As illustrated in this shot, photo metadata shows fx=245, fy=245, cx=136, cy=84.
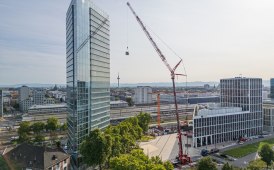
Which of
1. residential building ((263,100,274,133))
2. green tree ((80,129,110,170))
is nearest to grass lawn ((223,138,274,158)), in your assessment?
residential building ((263,100,274,133))

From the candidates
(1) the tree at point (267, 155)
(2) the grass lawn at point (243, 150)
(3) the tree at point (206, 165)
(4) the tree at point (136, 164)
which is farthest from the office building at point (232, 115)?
(4) the tree at point (136, 164)

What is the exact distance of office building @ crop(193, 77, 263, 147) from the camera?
85450 mm

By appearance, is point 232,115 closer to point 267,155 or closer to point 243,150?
point 243,150

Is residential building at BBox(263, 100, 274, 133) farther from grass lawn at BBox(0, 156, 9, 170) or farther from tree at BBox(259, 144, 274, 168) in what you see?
grass lawn at BBox(0, 156, 9, 170)

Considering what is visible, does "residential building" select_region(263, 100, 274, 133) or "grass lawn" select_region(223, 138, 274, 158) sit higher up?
"residential building" select_region(263, 100, 274, 133)

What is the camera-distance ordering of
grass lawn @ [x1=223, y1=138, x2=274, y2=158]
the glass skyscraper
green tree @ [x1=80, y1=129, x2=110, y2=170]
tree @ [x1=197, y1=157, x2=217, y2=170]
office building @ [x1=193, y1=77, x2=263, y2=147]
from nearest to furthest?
tree @ [x1=197, y1=157, x2=217, y2=170] → green tree @ [x1=80, y1=129, x2=110, y2=170] → the glass skyscraper → grass lawn @ [x1=223, y1=138, x2=274, y2=158] → office building @ [x1=193, y1=77, x2=263, y2=147]

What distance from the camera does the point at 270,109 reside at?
105 meters

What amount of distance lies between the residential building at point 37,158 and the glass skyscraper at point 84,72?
8544mm

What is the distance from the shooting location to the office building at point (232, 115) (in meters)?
85.4

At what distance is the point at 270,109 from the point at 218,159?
165ft

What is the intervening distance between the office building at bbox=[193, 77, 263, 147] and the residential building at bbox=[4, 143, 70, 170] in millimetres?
46080

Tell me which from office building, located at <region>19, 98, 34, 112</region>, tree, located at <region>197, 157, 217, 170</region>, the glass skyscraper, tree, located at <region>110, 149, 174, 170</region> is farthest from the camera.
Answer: office building, located at <region>19, 98, 34, 112</region>

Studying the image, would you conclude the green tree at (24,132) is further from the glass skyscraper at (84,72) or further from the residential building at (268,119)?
the residential building at (268,119)

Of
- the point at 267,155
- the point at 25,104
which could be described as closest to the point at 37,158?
the point at 267,155
